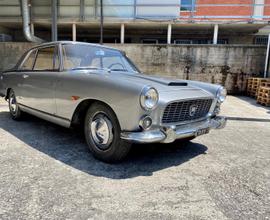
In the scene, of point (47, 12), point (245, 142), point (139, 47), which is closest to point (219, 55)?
point (139, 47)

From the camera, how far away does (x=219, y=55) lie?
428 inches

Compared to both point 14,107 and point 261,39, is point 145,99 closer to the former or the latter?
point 14,107

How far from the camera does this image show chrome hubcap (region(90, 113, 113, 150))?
2902 millimetres

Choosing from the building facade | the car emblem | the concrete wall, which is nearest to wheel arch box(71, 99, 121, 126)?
the car emblem

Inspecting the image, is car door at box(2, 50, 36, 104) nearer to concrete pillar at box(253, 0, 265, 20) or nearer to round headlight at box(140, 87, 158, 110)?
round headlight at box(140, 87, 158, 110)

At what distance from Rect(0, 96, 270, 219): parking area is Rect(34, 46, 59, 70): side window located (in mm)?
1183

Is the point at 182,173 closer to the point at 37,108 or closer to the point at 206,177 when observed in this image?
the point at 206,177

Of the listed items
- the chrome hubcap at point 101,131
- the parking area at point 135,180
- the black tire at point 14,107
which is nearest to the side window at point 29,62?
the black tire at point 14,107

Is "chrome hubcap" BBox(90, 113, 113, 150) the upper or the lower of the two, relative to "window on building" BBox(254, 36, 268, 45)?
lower

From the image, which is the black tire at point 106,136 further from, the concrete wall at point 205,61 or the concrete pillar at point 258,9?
the concrete pillar at point 258,9

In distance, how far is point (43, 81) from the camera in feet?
12.4

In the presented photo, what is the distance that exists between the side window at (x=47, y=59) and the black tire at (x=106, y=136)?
42.9 inches

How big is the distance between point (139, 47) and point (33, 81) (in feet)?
25.1

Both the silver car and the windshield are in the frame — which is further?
the windshield
